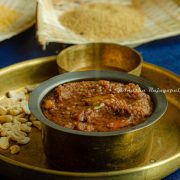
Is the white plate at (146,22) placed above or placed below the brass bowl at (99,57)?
below

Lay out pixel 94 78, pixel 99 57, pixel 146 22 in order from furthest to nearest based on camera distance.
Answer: pixel 146 22 → pixel 99 57 → pixel 94 78

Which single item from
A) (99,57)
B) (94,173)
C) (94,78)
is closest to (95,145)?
(94,173)

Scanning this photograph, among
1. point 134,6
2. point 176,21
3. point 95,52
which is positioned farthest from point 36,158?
point 134,6

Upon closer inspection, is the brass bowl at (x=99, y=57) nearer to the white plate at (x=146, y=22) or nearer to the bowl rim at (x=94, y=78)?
the white plate at (x=146, y=22)

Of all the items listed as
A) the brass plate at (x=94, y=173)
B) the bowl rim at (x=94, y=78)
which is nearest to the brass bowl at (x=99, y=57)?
the brass plate at (x=94, y=173)

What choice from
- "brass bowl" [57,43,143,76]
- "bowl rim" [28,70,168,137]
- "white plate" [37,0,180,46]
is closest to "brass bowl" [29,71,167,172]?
"bowl rim" [28,70,168,137]

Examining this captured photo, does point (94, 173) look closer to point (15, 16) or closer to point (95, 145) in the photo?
point (95, 145)

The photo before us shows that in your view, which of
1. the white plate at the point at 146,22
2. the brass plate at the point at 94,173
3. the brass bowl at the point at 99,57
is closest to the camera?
the brass plate at the point at 94,173
